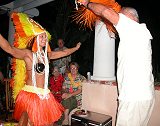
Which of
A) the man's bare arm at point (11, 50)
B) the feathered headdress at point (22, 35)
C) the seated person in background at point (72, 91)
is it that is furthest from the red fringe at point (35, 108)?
the seated person in background at point (72, 91)

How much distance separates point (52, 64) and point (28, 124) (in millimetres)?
4500

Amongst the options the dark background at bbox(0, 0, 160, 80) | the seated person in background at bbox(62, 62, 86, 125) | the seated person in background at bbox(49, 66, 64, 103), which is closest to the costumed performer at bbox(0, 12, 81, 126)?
the seated person in background at bbox(62, 62, 86, 125)

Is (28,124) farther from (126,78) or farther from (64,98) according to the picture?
(64,98)

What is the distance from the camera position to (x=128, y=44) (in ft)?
6.98

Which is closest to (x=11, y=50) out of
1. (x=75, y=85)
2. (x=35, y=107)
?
(x=35, y=107)

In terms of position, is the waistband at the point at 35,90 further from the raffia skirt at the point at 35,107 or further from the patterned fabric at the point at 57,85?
the patterned fabric at the point at 57,85

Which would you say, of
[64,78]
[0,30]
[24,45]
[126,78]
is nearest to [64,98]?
[64,78]

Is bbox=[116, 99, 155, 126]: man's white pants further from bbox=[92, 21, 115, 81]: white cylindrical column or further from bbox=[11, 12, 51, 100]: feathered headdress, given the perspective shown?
bbox=[92, 21, 115, 81]: white cylindrical column

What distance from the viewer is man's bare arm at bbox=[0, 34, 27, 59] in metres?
2.56

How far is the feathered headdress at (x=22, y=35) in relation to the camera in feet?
10.1

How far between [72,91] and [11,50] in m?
2.05

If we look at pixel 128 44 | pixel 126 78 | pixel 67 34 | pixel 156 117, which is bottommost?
pixel 156 117

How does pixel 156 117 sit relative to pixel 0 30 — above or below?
below

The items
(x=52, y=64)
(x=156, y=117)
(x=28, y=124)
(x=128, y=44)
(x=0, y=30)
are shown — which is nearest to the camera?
(x=28, y=124)
